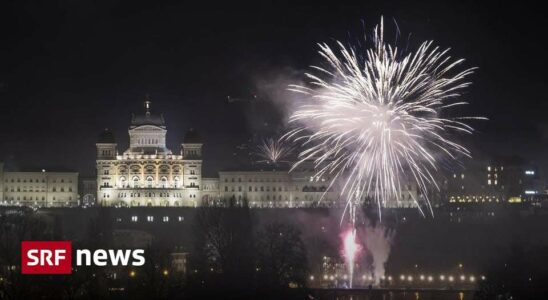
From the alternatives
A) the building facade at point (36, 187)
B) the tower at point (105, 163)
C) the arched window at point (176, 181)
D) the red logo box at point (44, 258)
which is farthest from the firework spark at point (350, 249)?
the building facade at point (36, 187)

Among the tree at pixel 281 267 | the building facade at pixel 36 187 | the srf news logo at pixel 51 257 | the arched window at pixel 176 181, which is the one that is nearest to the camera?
the srf news logo at pixel 51 257

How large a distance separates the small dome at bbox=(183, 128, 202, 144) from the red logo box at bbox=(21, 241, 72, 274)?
7026cm

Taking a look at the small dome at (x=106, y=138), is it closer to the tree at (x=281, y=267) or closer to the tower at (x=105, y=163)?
the tower at (x=105, y=163)

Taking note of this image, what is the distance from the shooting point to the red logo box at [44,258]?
40.6 metres

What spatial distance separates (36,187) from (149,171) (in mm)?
12218

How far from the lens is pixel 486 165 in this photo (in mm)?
119312

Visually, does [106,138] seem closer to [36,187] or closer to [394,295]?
[36,187]

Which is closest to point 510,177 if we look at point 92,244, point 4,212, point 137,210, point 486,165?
point 486,165

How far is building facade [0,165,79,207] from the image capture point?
357 feet

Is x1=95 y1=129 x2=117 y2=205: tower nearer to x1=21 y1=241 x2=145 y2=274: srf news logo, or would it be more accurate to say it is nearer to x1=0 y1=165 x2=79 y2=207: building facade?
x1=0 y1=165 x2=79 y2=207: building facade

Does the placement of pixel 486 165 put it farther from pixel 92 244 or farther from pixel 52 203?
pixel 92 244

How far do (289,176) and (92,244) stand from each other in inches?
2088

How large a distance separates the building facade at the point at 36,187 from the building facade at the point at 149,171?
3.98 meters

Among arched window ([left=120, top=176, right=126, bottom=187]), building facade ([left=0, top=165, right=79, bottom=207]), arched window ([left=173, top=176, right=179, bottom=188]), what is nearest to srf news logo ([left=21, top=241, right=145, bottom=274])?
arched window ([left=120, top=176, right=126, bottom=187])
